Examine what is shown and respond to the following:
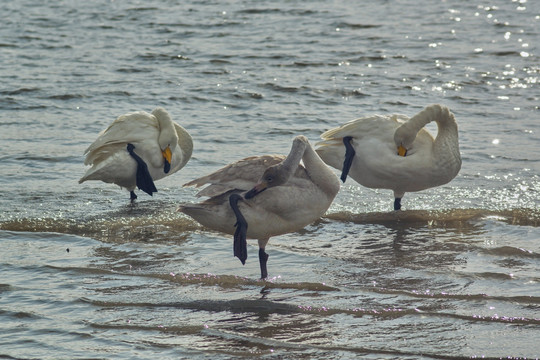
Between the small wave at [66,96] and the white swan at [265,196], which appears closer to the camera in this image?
the white swan at [265,196]

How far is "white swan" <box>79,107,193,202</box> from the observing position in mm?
9055

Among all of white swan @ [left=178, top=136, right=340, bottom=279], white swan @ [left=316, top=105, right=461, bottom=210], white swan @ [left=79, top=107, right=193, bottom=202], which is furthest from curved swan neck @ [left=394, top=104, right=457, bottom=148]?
white swan @ [left=79, top=107, right=193, bottom=202]

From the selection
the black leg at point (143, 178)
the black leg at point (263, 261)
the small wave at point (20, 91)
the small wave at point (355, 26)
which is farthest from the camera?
the small wave at point (355, 26)

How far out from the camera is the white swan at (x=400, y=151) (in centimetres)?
845

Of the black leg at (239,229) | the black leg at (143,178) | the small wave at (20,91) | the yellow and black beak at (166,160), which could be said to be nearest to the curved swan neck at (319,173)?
the black leg at (239,229)

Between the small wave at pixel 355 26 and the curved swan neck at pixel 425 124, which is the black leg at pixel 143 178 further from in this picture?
the small wave at pixel 355 26

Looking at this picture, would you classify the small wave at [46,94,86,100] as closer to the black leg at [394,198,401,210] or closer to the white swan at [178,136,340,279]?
the black leg at [394,198,401,210]

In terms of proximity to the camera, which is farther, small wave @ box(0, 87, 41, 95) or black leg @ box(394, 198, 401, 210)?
small wave @ box(0, 87, 41, 95)

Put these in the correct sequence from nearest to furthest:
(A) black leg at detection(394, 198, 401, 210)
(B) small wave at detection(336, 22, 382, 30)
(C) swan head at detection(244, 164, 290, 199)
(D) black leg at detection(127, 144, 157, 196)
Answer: (C) swan head at detection(244, 164, 290, 199), (A) black leg at detection(394, 198, 401, 210), (D) black leg at detection(127, 144, 157, 196), (B) small wave at detection(336, 22, 382, 30)

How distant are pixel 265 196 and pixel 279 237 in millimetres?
1510

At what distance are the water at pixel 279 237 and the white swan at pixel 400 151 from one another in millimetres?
327

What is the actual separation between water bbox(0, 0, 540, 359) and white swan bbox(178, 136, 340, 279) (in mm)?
366

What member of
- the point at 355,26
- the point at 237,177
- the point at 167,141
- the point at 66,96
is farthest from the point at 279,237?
the point at 355,26

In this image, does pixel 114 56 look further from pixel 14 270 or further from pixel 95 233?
pixel 14 270
